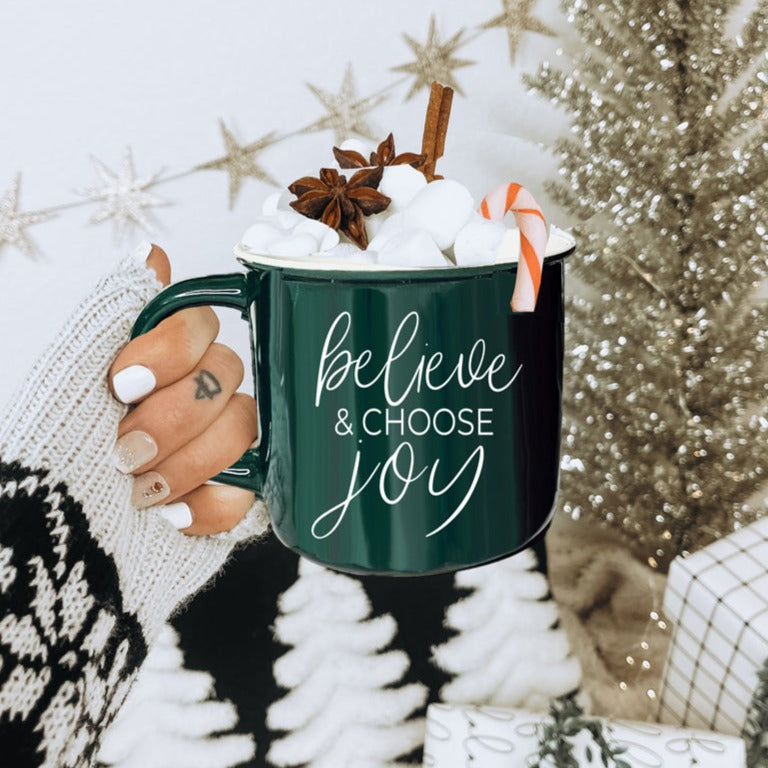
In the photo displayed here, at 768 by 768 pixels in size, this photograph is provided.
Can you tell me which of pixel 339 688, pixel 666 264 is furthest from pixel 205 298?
pixel 666 264

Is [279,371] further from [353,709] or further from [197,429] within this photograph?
[353,709]

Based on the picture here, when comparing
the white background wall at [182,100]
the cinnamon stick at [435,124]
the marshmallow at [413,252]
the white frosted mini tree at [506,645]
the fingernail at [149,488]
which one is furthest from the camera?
the white background wall at [182,100]

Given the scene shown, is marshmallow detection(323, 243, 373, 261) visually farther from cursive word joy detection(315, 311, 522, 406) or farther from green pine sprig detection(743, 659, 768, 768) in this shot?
green pine sprig detection(743, 659, 768, 768)

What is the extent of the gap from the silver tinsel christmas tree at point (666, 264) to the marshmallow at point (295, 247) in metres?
0.79

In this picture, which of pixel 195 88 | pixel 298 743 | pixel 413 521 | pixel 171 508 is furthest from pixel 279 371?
pixel 195 88

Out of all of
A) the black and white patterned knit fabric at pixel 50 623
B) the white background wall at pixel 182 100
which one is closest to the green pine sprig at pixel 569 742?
the black and white patterned knit fabric at pixel 50 623

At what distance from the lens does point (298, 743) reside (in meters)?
0.79

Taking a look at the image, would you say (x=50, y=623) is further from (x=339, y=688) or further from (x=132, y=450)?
(x=339, y=688)

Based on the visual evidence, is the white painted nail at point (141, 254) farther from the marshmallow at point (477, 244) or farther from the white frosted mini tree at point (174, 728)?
the white frosted mini tree at point (174, 728)

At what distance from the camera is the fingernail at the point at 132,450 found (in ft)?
1.91

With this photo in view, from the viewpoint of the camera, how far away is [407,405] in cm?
40

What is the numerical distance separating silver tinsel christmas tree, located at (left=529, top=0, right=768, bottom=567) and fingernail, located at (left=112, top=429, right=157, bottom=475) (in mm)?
780

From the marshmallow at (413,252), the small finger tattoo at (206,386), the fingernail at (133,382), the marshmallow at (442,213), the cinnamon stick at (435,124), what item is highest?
the cinnamon stick at (435,124)

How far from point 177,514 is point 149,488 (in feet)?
0.18
